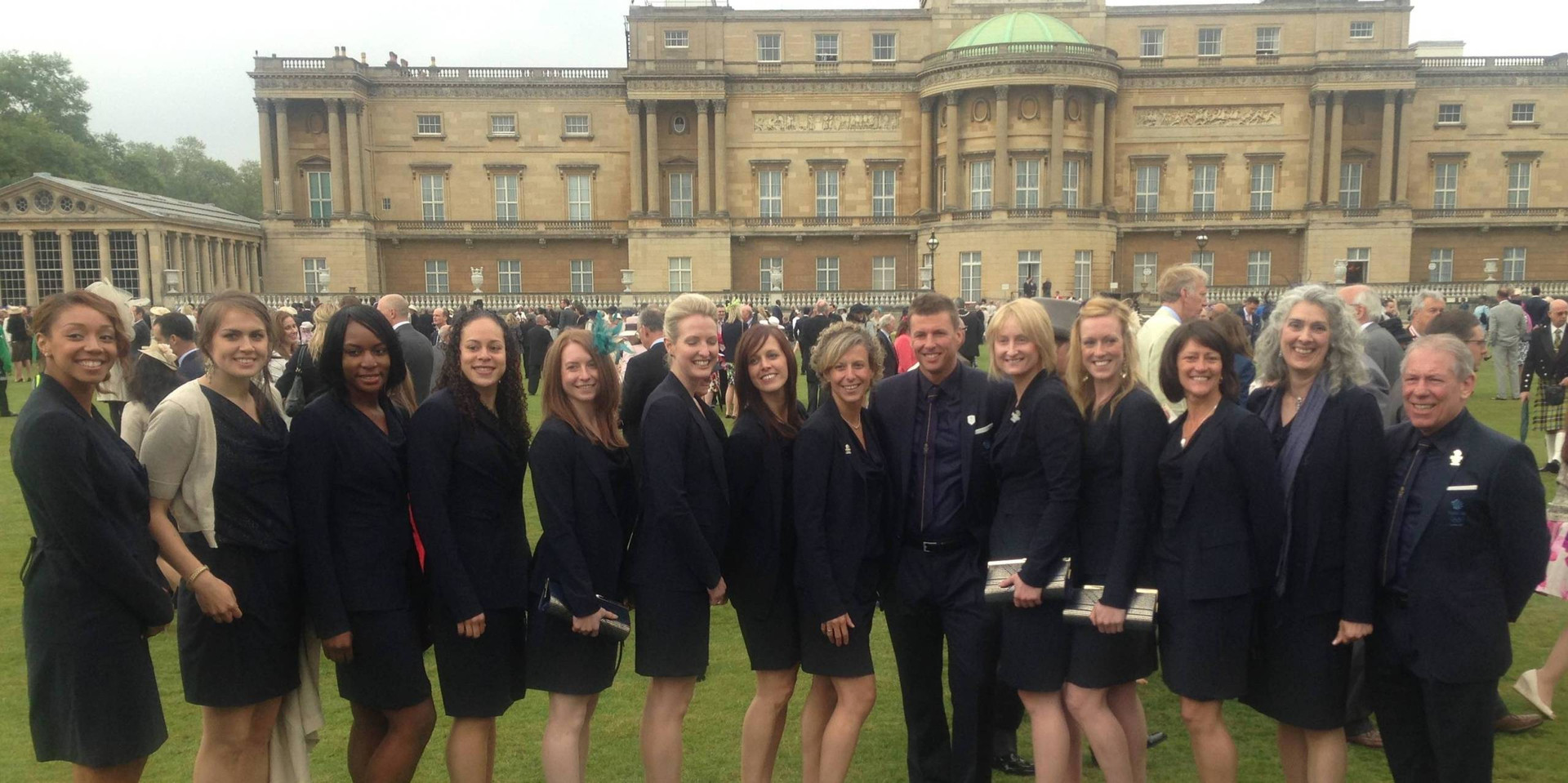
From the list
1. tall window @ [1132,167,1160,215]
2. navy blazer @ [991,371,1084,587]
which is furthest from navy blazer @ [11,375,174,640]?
tall window @ [1132,167,1160,215]

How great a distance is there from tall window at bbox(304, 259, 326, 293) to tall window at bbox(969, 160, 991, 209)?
30.3 m

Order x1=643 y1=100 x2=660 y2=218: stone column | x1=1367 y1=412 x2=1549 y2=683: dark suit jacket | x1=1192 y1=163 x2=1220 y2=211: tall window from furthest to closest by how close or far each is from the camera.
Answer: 1. x1=1192 y1=163 x2=1220 y2=211: tall window
2. x1=643 y1=100 x2=660 y2=218: stone column
3. x1=1367 y1=412 x2=1549 y2=683: dark suit jacket

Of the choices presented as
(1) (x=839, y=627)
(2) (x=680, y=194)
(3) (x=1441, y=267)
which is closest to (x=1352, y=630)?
(1) (x=839, y=627)

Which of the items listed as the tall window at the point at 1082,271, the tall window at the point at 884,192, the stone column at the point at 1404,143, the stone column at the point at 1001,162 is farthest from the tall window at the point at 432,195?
the stone column at the point at 1404,143

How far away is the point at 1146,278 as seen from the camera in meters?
48.8

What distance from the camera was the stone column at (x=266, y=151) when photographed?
4683 cm

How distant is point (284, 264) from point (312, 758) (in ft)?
157

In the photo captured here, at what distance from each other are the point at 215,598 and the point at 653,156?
149 feet

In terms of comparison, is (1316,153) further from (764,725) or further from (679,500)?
(679,500)

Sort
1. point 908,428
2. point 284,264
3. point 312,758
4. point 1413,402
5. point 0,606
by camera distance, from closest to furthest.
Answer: point 1413,402 < point 908,428 < point 312,758 < point 0,606 < point 284,264

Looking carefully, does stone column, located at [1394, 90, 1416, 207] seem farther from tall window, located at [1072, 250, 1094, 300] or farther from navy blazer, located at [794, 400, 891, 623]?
navy blazer, located at [794, 400, 891, 623]

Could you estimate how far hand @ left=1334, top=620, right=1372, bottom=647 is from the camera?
4172 millimetres

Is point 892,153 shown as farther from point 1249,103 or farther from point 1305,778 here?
point 1305,778

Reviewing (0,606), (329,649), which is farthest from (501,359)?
(0,606)
